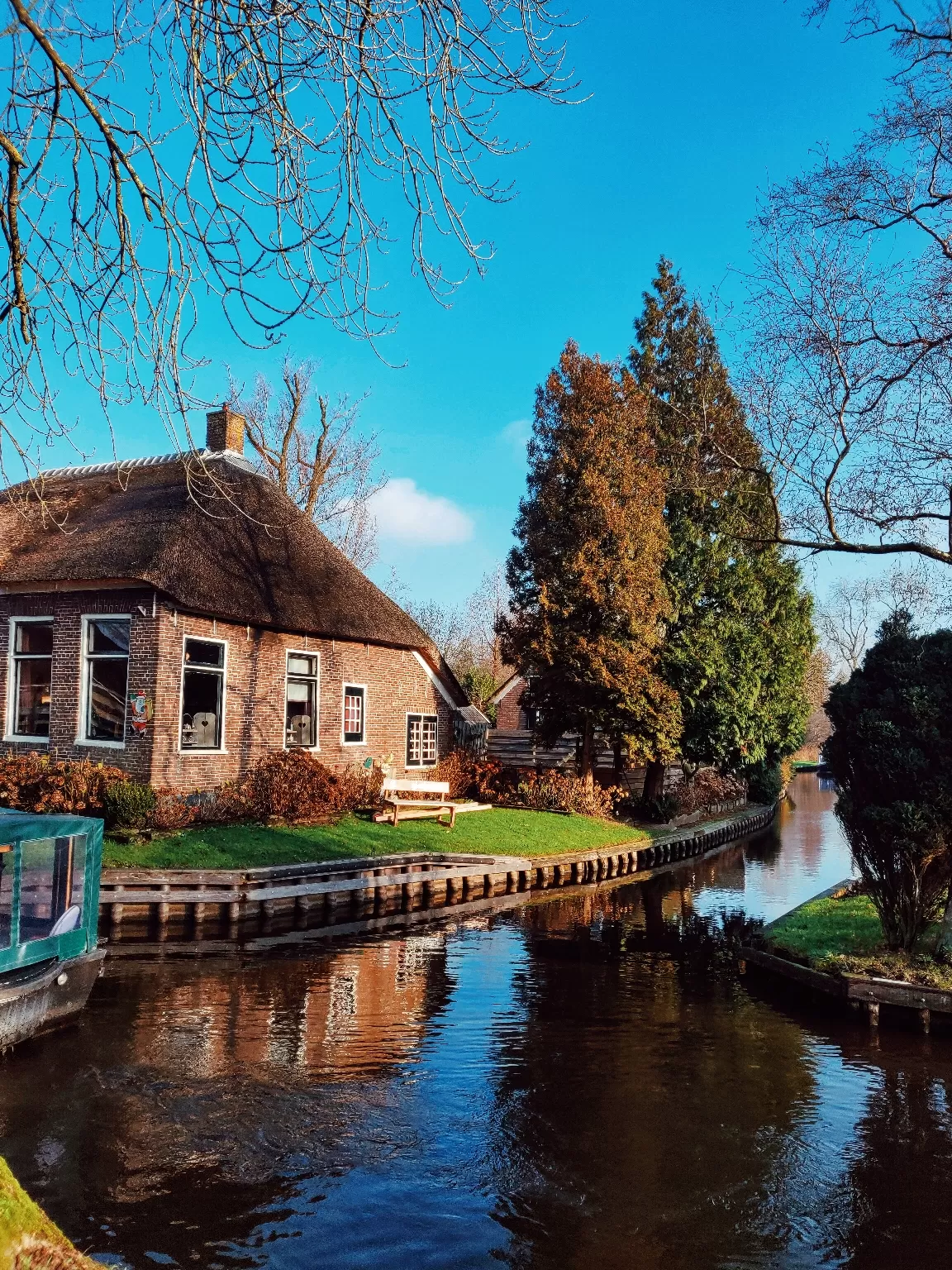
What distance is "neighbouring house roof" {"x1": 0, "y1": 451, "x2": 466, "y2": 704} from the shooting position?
1784 cm

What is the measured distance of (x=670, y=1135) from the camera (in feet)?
25.2

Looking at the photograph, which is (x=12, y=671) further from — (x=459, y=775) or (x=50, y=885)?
(x=459, y=775)

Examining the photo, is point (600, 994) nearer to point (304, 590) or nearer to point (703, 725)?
point (304, 590)

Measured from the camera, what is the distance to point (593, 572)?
24891 mm

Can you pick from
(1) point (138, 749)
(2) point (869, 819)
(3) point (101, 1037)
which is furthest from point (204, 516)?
(2) point (869, 819)

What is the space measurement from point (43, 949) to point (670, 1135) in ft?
21.4

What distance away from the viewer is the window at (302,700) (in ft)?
Result: 68.7

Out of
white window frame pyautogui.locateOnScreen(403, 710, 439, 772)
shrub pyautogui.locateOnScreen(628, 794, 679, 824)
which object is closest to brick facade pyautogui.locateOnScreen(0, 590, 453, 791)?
white window frame pyautogui.locateOnScreen(403, 710, 439, 772)

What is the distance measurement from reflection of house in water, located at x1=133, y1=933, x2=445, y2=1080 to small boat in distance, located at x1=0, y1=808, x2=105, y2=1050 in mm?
948

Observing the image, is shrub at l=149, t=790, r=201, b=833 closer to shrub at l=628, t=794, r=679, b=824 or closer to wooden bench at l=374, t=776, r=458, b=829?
wooden bench at l=374, t=776, r=458, b=829

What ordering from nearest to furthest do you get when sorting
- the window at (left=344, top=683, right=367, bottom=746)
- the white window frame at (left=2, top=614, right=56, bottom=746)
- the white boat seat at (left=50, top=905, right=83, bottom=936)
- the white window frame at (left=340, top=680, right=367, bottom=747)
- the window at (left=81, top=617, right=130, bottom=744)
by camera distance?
the white boat seat at (left=50, top=905, right=83, bottom=936) < the window at (left=81, top=617, right=130, bottom=744) < the white window frame at (left=2, top=614, right=56, bottom=746) < the white window frame at (left=340, top=680, right=367, bottom=747) < the window at (left=344, top=683, right=367, bottom=746)

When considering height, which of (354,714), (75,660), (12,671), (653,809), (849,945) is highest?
(75,660)

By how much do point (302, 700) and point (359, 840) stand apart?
4541 millimetres

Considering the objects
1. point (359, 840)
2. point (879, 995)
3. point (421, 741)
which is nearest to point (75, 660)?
point (359, 840)
